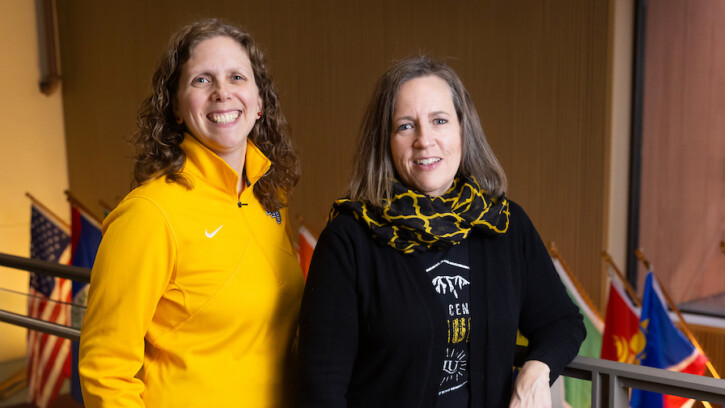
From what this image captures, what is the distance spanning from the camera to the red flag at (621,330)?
3.24m

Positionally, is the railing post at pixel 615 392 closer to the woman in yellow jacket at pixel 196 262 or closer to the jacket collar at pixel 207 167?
the woman in yellow jacket at pixel 196 262

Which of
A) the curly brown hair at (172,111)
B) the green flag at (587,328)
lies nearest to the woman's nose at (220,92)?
the curly brown hair at (172,111)

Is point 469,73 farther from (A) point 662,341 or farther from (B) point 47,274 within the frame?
(B) point 47,274

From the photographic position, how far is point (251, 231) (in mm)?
1471

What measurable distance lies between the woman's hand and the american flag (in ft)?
10.3

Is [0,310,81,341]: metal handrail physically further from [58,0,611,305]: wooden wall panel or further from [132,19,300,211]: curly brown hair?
[58,0,611,305]: wooden wall panel

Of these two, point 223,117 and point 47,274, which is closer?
point 223,117

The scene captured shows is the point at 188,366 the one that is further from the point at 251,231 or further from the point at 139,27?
the point at 139,27

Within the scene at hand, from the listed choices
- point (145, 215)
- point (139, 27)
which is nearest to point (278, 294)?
point (145, 215)

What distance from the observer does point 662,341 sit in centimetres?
306

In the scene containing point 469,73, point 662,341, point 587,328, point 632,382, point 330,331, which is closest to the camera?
point 330,331

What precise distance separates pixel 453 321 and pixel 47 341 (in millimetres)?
4518

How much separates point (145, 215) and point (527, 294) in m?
0.84

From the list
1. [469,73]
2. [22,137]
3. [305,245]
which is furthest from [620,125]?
[22,137]
